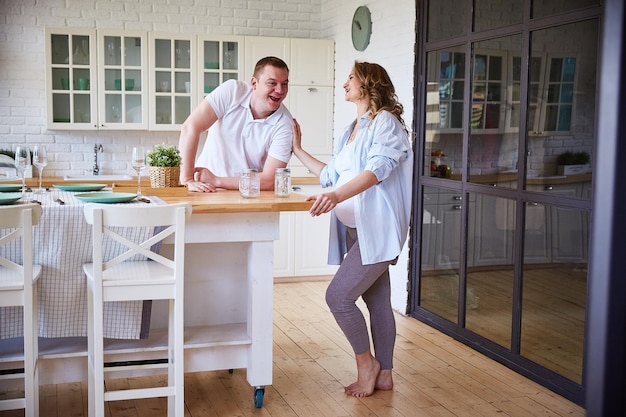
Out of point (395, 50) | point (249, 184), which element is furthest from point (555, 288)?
point (395, 50)

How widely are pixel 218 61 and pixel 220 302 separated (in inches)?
131

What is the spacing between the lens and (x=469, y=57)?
4.63m

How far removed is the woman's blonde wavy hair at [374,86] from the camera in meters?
3.58

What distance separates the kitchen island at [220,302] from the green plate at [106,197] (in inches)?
8.2

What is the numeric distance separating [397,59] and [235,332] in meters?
2.78

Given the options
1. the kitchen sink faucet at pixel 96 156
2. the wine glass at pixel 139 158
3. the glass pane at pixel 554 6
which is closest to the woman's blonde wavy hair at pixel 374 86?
the glass pane at pixel 554 6

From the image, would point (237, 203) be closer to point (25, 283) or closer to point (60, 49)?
point (25, 283)

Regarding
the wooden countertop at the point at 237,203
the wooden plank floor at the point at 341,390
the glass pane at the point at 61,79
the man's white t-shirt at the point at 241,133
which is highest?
the glass pane at the point at 61,79

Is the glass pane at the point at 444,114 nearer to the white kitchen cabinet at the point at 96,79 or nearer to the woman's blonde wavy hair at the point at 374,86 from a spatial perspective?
the woman's blonde wavy hair at the point at 374,86

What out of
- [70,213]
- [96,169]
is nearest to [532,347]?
[70,213]

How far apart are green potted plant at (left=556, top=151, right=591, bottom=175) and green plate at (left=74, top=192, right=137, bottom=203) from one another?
2.22 metres

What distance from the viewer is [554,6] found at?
3787mm

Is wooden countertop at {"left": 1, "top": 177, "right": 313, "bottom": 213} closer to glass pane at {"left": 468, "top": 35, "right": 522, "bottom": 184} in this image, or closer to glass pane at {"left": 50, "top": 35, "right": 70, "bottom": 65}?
glass pane at {"left": 468, "top": 35, "right": 522, "bottom": 184}

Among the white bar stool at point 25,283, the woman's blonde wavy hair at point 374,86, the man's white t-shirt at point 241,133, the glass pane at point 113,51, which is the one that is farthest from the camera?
the glass pane at point 113,51
